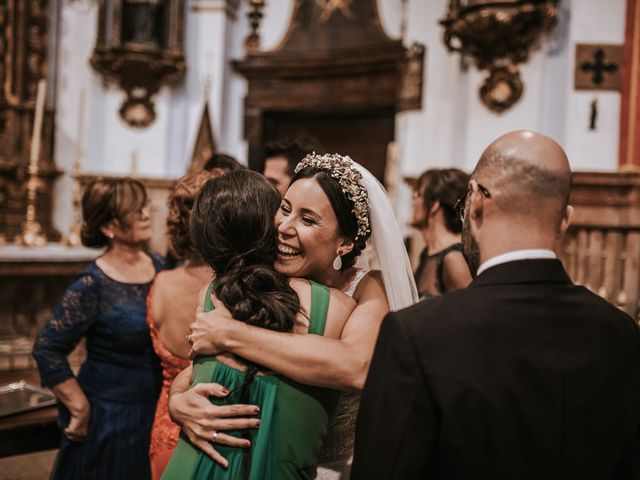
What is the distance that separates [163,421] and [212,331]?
3.17ft

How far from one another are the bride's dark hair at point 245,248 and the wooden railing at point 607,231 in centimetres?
460

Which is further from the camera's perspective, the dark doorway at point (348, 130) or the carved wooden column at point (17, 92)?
the dark doorway at point (348, 130)

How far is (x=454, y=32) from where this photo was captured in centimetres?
614

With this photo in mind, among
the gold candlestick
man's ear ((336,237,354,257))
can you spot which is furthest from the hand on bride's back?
the gold candlestick

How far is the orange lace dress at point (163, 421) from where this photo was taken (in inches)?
90.8

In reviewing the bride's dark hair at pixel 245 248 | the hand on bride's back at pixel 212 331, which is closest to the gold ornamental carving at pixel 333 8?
the bride's dark hair at pixel 245 248

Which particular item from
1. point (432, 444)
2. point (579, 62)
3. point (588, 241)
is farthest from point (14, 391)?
point (579, 62)

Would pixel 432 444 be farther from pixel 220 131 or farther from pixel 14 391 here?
pixel 220 131

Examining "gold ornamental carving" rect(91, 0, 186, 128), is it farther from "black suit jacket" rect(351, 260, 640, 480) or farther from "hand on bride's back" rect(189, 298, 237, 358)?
"black suit jacket" rect(351, 260, 640, 480)

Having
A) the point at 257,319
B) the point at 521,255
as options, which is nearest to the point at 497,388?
the point at 521,255

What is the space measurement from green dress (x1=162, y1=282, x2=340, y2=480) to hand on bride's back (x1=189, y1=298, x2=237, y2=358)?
0.04 m

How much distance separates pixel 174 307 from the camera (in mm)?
2299

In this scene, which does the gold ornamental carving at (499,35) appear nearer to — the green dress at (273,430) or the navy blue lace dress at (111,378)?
the navy blue lace dress at (111,378)

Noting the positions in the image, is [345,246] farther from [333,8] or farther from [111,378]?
[333,8]
